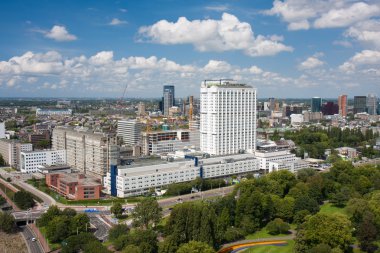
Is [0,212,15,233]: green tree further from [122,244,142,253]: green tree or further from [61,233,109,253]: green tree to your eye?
[122,244,142,253]: green tree

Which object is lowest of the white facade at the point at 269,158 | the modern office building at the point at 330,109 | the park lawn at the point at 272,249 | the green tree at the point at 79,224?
the park lawn at the point at 272,249

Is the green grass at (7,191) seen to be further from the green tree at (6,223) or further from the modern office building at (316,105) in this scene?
the modern office building at (316,105)

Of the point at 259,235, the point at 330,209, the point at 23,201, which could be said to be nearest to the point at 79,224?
the point at 23,201

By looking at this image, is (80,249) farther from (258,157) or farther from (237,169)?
(258,157)

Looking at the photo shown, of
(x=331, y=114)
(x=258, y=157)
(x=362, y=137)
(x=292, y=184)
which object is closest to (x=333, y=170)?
(x=292, y=184)

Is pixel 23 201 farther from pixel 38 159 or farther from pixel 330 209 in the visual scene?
pixel 330 209

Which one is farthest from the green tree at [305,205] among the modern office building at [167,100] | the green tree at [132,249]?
the modern office building at [167,100]
